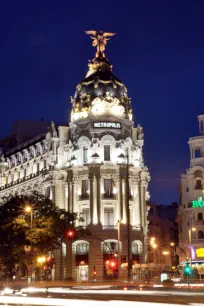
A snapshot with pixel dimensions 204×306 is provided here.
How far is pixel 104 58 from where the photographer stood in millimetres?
113000

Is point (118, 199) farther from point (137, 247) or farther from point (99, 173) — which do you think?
point (137, 247)

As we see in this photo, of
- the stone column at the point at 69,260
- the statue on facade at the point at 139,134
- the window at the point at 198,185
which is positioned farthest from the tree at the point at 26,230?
the window at the point at 198,185

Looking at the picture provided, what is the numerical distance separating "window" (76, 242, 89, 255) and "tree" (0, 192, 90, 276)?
13531mm

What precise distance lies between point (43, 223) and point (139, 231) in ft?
88.0

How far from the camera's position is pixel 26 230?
7956cm

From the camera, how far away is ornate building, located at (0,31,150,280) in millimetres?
101875

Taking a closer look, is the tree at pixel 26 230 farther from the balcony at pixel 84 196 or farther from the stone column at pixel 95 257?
the balcony at pixel 84 196

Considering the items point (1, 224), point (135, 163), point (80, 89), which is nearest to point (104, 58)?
point (80, 89)

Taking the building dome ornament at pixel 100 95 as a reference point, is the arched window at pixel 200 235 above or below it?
below

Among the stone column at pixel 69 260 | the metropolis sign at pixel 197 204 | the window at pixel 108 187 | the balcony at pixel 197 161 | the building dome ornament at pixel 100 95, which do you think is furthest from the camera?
→ the balcony at pixel 197 161

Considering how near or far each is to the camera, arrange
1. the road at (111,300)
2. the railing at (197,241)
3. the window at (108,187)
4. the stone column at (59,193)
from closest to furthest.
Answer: the road at (111,300) → the window at (108,187) → the railing at (197,241) → the stone column at (59,193)

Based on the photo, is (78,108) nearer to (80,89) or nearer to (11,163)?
(80,89)

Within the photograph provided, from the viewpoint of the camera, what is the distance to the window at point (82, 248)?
102688 millimetres

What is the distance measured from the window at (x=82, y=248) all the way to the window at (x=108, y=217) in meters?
4.75
